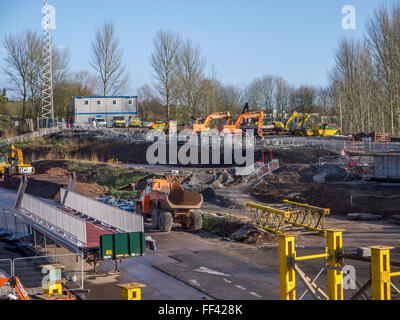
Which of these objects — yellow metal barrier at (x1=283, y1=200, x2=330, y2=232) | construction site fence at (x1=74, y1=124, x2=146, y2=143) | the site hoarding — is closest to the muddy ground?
yellow metal barrier at (x1=283, y1=200, x2=330, y2=232)

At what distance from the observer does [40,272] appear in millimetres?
14508

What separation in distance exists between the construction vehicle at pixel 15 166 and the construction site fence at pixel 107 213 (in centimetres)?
A: 2279

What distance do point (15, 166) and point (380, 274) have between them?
40.8m

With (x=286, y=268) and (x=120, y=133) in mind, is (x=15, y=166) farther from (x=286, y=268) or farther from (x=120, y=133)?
(x=286, y=268)

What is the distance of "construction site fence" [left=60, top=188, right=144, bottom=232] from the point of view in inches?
607

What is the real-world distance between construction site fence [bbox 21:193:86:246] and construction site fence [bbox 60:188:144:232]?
5.30 feet

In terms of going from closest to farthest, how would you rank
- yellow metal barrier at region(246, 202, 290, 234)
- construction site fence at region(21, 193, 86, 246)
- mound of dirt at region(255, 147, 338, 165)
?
construction site fence at region(21, 193, 86, 246) → yellow metal barrier at region(246, 202, 290, 234) → mound of dirt at region(255, 147, 338, 165)

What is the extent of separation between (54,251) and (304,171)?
20907mm

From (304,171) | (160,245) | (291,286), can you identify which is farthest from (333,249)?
(304,171)

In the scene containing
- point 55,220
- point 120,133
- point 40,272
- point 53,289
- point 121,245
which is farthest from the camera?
point 120,133

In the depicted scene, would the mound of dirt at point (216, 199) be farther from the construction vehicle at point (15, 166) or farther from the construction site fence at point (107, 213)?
the construction vehicle at point (15, 166)

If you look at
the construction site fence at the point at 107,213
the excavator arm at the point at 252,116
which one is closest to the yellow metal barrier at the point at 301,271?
the construction site fence at the point at 107,213

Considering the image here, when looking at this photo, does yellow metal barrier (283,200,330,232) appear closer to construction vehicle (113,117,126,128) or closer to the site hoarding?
the site hoarding

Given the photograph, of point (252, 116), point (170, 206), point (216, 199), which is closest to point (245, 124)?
point (252, 116)
